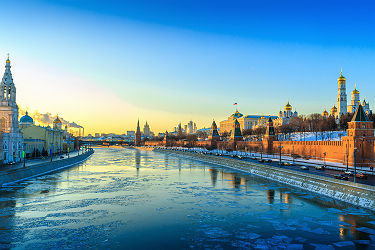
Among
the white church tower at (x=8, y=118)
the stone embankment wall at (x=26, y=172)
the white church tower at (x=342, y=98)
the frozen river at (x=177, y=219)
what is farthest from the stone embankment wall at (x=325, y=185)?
the white church tower at (x=342, y=98)

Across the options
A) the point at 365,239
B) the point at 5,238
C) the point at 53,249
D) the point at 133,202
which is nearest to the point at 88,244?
the point at 53,249

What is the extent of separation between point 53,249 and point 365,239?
15.9 metres

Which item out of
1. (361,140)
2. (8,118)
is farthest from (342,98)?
(8,118)

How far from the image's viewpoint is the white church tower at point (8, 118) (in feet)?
128

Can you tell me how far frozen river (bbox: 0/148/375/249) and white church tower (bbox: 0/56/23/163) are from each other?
35.5 feet

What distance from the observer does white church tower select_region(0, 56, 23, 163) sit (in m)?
39.1

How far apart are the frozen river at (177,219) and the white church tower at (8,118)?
10828mm

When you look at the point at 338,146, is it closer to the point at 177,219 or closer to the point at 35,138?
the point at 177,219

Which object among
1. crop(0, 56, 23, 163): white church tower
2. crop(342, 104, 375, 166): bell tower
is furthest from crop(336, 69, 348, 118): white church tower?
crop(0, 56, 23, 163): white church tower

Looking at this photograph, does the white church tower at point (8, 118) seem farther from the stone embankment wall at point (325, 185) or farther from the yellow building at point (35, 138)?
the stone embankment wall at point (325, 185)

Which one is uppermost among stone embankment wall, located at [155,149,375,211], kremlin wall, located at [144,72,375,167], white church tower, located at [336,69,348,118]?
white church tower, located at [336,69,348,118]

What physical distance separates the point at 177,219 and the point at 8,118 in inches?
1230

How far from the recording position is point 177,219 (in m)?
20.2

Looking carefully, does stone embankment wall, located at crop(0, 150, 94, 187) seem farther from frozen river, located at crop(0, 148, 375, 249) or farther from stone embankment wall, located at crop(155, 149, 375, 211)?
stone embankment wall, located at crop(155, 149, 375, 211)
